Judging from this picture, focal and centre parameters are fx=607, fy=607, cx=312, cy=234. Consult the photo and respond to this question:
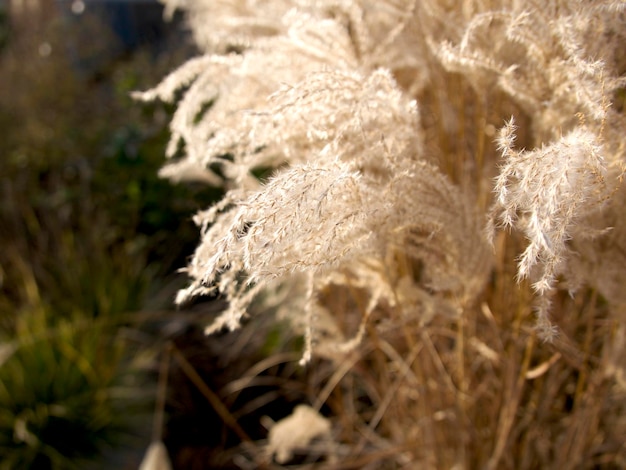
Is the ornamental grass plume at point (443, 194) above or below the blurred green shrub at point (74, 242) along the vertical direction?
above

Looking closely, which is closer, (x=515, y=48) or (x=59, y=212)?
(x=515, y=48)

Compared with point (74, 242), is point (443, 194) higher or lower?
higher

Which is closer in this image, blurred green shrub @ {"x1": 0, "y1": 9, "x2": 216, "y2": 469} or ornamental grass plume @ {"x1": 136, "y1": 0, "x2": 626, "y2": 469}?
ornamental grass plume @ {"x1": 136, "y1": 0, "x2": 626, "y2": 469}

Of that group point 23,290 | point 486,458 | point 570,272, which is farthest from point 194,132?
point 23,290

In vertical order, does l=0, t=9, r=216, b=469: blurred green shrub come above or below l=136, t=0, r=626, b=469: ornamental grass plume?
below

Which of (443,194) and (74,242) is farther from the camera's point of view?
(74,242)

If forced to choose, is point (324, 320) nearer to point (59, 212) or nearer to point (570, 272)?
point (570, 272)

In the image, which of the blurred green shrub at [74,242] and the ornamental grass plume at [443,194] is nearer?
the ornamental grass plume at [443,194]

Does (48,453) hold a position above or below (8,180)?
below
